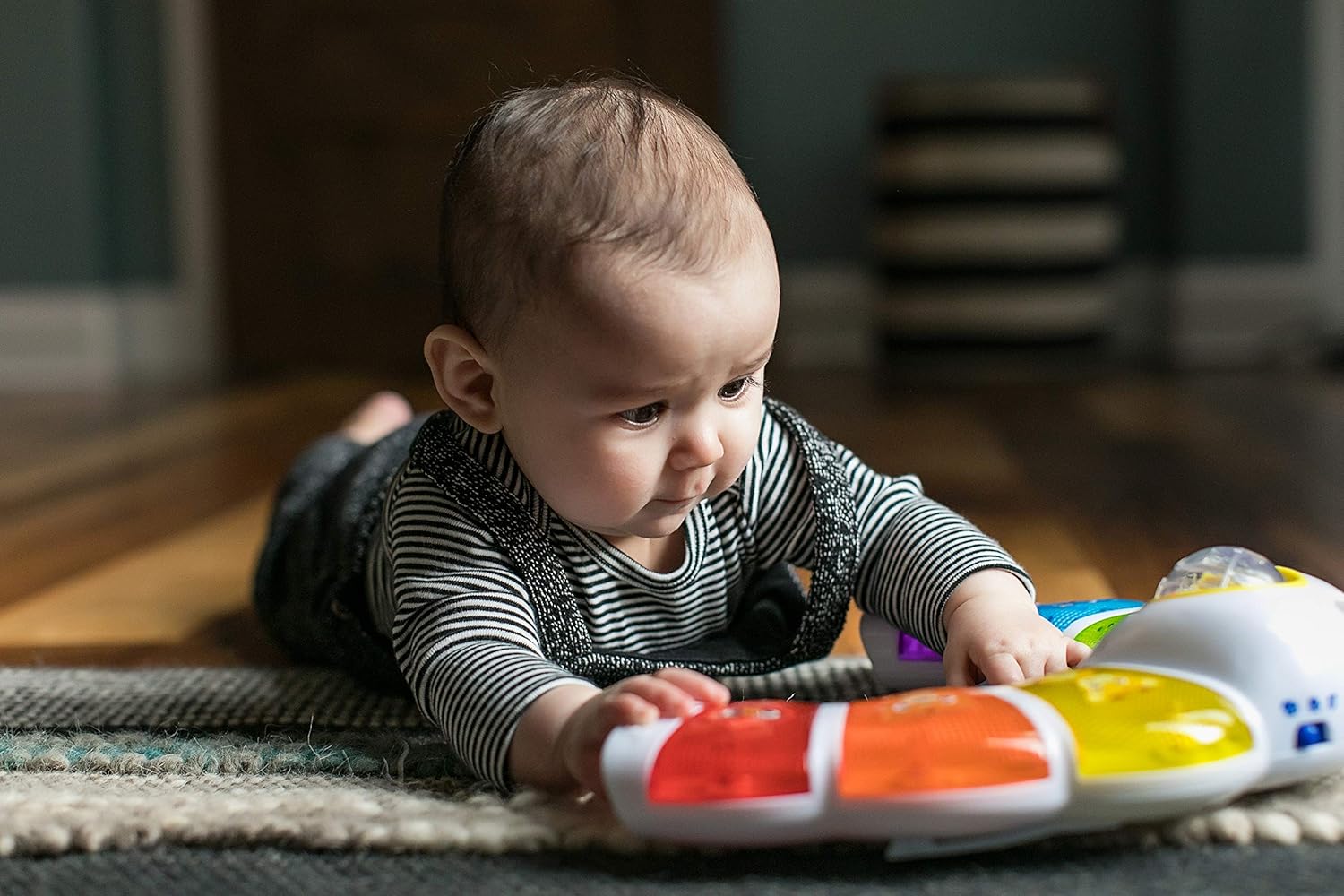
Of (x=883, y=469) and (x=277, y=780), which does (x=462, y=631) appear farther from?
(x=883, y=469)

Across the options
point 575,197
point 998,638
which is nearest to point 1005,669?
point 998,638

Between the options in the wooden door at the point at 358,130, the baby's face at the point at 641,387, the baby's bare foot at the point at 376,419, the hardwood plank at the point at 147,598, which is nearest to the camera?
the baby's face at the point at 641,387

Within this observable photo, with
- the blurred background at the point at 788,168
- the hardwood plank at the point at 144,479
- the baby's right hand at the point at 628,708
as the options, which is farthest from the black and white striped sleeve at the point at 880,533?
the blurred background at the point at 788,168

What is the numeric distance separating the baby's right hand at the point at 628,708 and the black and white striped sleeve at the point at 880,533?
205mm

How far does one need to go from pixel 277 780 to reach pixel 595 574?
17cm

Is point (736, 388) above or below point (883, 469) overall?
above

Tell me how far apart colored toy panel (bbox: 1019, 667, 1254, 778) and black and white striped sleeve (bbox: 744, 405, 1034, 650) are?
0.66 feet

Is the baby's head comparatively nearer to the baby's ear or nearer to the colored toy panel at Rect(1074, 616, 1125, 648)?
the baby's ear

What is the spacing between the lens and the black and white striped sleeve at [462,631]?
1.99ft

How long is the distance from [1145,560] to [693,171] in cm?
56

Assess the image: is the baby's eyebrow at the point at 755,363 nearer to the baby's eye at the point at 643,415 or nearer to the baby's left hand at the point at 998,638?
the baby's eye at the point at 643,415

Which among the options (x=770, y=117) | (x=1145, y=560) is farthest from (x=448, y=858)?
(x=770, y=117)

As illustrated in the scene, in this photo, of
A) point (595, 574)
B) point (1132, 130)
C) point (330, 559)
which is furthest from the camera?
point (1132, 130)

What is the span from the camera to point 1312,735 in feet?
1.73
